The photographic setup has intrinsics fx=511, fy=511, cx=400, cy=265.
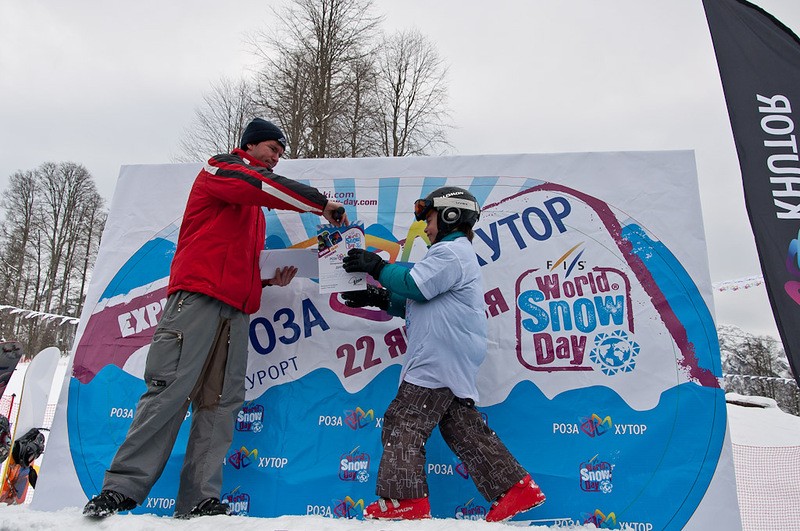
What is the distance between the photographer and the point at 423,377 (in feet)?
6.82

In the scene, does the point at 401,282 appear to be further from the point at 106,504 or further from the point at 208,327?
the point at 106,504

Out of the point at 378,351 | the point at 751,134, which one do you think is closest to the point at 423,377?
the point at 378,351

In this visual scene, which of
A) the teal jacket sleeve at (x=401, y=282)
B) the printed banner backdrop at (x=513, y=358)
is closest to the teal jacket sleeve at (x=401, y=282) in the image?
the teal jacket sleeve at (x=401, y=282)

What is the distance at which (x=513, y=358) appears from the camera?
8.70 ft

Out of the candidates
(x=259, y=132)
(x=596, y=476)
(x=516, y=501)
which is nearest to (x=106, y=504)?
(x=516, y=501)

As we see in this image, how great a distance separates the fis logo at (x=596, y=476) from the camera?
7.92 ft

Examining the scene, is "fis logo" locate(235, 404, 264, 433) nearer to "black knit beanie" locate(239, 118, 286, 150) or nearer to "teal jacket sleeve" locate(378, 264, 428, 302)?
"teal jacket sleeve" locate(378, 264, 428, 302)

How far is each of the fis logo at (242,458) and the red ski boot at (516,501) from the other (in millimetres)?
1270

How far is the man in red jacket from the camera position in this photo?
6.67 feet

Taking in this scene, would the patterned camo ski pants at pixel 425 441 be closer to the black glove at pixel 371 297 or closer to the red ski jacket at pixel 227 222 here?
the black glove at pixel 371 297

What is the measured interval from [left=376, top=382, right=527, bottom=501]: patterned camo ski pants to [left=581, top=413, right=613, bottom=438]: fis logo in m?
0.62

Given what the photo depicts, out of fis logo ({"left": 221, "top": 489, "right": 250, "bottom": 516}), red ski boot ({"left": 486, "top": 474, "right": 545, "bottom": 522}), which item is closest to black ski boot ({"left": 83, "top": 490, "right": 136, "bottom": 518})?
fis logo ({"left": 221, "top": 489, "right": 250, "bottom": 516})

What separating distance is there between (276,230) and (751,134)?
7.96 feet

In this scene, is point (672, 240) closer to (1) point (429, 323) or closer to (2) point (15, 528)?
(1) point (429, 323)
